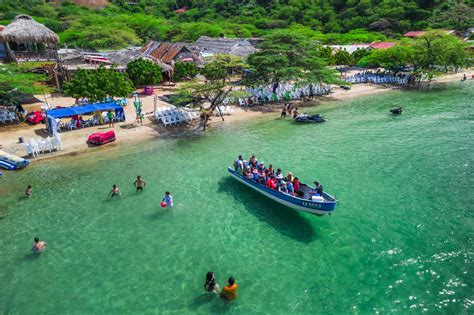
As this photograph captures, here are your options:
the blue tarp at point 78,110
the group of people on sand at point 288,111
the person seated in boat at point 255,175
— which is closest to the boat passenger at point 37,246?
the person seated in boat at point 255,175

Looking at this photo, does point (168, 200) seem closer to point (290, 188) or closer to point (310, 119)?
point (290, 188)

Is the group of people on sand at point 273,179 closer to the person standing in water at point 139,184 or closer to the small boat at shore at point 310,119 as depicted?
the person standing in water at point 139,184

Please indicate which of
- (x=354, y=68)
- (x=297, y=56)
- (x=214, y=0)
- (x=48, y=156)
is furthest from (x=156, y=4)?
(x=48, y=156)

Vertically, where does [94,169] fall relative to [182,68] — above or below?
below

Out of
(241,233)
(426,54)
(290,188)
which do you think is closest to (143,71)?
(290,188)

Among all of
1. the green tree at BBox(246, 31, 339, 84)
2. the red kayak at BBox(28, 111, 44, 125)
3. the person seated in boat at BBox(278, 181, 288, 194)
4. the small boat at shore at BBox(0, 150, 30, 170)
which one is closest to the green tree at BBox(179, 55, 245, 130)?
the green tree at BBox(246, 31, 339, 84)

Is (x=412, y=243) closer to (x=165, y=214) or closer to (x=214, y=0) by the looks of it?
(x=165, y=214)

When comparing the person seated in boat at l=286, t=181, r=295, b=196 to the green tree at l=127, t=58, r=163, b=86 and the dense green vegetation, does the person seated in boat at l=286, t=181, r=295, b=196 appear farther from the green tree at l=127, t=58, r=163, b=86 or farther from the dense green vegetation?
the dense green vegetation
